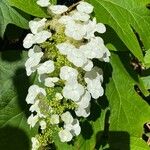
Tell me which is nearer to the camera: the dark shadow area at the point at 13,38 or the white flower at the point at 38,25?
the white flower at the point at 38,25

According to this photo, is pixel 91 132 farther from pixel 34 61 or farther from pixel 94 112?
pixel 34 61

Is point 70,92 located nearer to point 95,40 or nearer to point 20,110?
point 95,40

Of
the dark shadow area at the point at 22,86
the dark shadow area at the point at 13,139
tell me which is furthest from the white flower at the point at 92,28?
the dark shadow area at the point at 13,139

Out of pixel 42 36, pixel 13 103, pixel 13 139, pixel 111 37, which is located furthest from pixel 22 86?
pixel 42 36

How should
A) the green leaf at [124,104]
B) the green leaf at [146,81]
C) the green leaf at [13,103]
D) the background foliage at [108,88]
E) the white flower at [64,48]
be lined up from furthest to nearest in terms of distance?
the green leaf at [146,81] → the green leaf at [124,104] → the green leaf at [13,103] → the background foliage at [108,88] → the white flower at [64,48]

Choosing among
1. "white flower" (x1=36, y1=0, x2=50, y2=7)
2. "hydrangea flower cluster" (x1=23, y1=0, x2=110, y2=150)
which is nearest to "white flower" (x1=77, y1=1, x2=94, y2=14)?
"hydrangea flower cluster" (x1=23, y1=0, x2=110, y2=150)

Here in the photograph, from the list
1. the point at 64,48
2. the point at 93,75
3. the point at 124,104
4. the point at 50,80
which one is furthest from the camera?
the point at 124,104

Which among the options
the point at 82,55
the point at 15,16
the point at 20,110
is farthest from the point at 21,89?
the point at 82,55

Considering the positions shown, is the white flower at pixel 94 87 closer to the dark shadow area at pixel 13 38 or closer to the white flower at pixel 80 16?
the white flower at pixel 80 16
